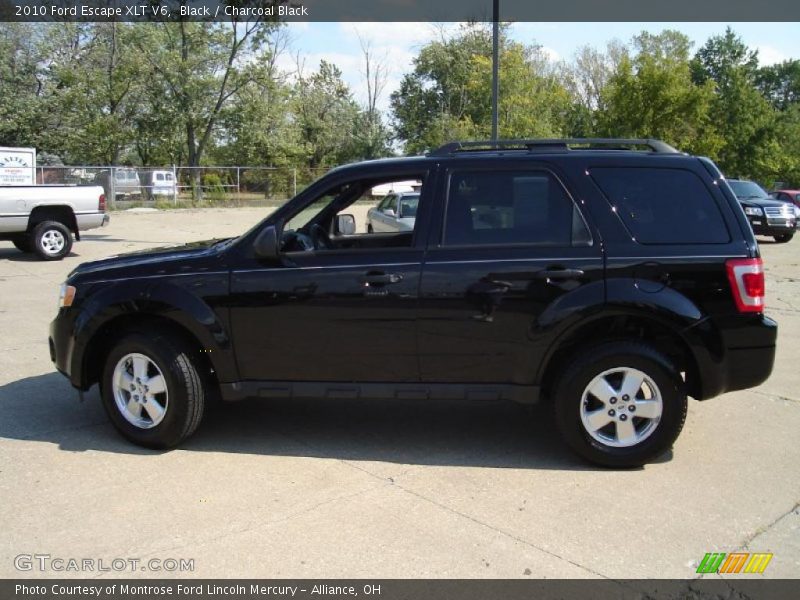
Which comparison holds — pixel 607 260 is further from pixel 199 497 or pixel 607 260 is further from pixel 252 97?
pixel 252 97

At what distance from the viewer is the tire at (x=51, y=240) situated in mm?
14039

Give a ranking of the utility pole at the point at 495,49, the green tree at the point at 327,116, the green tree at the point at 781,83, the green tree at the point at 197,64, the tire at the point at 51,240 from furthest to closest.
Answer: the green tree at the point at 781,83
the green tree at the point at 327,116
the green tree at the point at 197,64
the tire at the point at 51,240
the utility pole at the point at 495,49

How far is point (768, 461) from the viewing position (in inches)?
181

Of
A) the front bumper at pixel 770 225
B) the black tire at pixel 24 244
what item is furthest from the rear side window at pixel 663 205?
the front bumper at pixel 770 225

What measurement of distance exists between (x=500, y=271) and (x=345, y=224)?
144 centimetres

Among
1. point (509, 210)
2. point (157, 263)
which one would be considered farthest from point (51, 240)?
point (509, 210)

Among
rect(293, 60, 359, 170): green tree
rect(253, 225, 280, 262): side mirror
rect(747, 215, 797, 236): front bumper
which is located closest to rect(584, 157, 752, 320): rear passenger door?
rect(253, 225, 280, 262): side mirror

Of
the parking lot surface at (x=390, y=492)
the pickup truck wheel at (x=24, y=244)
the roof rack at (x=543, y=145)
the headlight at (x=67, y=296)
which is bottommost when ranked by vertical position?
the parking lot surface at (x=390, y=492)

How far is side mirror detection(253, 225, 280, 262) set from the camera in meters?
4.50

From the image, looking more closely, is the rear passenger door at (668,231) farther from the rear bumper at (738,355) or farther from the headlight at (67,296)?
the headlight at (67,296)

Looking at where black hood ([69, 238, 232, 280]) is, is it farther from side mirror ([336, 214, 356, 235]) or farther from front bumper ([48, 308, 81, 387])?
side mirror ([336, 214, 356, 235])

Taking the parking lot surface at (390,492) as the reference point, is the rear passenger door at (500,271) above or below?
above

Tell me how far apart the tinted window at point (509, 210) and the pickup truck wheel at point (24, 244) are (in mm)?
12102

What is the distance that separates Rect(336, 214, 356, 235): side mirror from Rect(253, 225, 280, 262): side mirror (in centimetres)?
84
